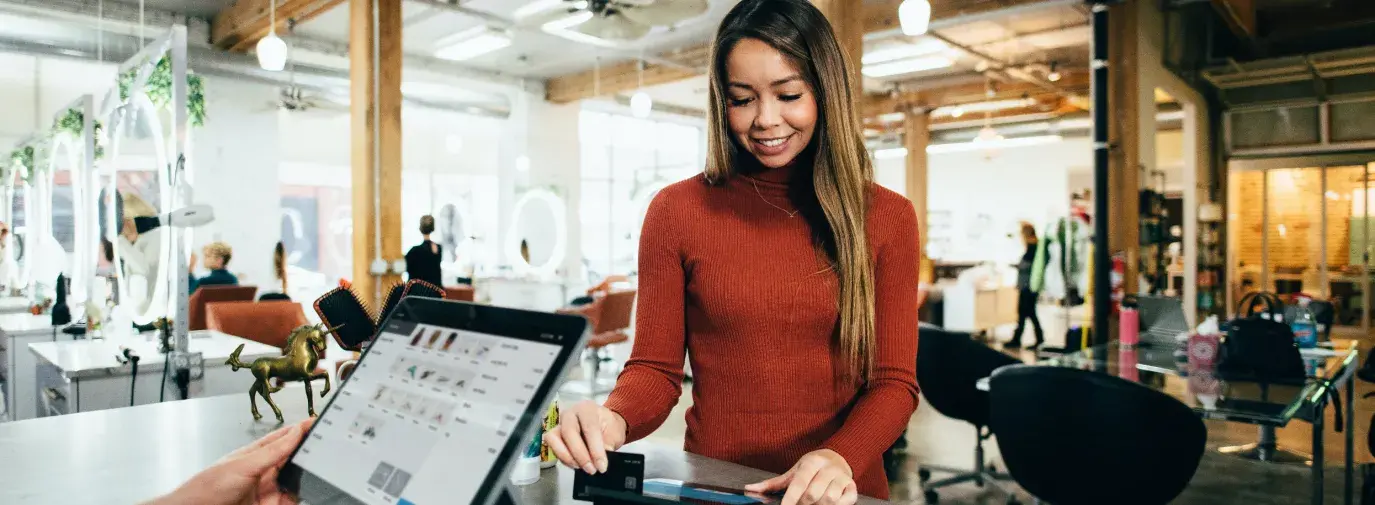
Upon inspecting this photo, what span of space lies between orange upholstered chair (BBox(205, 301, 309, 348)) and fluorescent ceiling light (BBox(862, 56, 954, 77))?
7.20 m

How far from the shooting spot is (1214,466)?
4527 millimetres

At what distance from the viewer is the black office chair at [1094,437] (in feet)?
8.24

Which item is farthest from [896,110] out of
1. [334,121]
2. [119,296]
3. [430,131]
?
[119,296]

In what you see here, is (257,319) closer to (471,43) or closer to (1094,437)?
(1094,437)

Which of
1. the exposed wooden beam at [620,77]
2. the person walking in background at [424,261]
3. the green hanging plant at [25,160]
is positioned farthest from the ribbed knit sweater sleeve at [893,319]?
the exposed wooden beam at [620,77]

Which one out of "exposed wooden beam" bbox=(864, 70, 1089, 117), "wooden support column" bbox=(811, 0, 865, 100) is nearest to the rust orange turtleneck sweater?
"wooden support column" bbox=(811, 0, 865, 100)

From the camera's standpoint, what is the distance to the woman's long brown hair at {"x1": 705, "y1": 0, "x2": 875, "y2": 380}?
1.17 m

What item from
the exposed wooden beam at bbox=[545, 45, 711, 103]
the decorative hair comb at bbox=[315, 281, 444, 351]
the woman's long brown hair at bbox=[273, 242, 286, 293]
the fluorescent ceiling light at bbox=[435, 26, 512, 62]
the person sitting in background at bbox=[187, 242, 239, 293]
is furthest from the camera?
the exposed wooden beam at bbox=[545, 45, 711, 103]

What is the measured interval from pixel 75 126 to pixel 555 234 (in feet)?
23.4

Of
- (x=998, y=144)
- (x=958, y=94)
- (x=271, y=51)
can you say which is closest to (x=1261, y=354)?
(x=271, y=51)

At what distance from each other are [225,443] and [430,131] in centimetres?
1197

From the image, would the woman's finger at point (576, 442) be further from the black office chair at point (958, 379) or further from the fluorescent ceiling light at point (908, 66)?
the fluorescent ceiling light at point (908, 66)

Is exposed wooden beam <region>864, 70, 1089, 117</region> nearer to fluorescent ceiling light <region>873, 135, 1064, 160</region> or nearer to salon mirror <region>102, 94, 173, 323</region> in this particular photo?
fluorescent ceiling light <region>873, 135, 1064, 160</region>

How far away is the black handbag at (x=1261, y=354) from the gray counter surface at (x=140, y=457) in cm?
280
